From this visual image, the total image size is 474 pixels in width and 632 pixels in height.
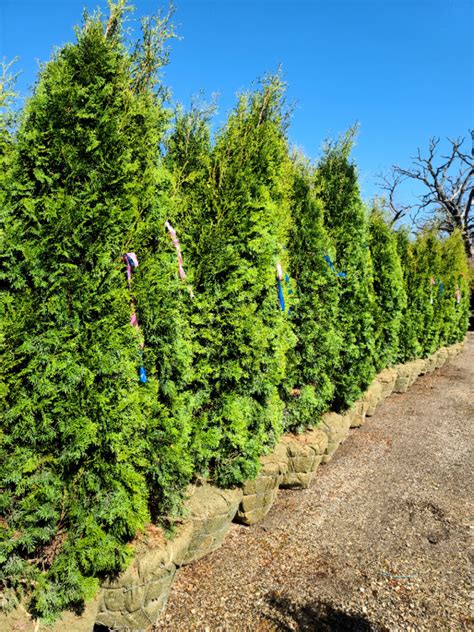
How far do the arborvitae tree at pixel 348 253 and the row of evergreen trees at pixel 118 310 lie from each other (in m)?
2.38

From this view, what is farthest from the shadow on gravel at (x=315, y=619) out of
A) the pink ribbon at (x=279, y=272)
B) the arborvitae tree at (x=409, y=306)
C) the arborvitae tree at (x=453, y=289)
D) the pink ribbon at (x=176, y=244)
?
the arborvitae tree at (x=453, y=289)

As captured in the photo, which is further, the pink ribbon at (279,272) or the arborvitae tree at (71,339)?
the pink ribbon at (279,272)

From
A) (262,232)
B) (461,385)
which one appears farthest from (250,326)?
(461,385)

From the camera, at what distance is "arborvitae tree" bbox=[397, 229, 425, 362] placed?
10.7m

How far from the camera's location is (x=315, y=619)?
129 inches

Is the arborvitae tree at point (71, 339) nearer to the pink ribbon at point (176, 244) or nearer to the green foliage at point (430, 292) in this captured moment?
the pink ribbon at point (176, 244)

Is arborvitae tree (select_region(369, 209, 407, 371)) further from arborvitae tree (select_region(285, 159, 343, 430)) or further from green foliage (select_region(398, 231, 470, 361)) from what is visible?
arborvitae tree (select_region(285, 159, 343, 430))

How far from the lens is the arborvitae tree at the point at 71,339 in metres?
2.70

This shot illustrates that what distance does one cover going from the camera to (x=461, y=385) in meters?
11.1

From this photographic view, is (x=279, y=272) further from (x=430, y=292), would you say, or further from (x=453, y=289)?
→ (x=453, y=289)

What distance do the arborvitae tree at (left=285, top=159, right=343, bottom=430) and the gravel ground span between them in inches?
45.3

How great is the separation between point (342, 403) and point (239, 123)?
443 cm

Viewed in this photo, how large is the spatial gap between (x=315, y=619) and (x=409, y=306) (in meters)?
8.92

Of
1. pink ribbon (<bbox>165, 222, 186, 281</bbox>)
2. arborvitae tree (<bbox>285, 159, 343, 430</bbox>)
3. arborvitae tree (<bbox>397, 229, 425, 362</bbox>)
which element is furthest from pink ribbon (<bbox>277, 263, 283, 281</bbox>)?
arborvitae tree (<bbox>397, 229, 425, 362</bbox>)
